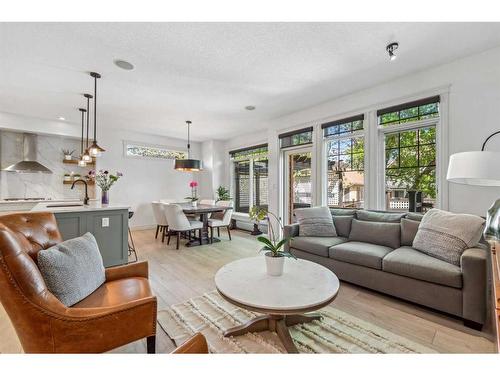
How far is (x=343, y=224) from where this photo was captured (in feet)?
10.9

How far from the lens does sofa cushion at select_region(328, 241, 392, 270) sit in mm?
2476

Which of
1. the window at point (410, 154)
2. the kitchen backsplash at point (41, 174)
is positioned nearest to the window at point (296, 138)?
the window at point (410, 154)

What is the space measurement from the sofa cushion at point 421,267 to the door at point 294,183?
2579 mm

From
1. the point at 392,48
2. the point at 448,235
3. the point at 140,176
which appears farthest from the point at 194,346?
the point at 140,176

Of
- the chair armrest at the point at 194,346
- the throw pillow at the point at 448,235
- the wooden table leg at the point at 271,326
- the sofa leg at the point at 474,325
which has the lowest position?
the sofa leg at the point at 474,325

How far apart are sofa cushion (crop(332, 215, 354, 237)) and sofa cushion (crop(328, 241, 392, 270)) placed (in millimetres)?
381

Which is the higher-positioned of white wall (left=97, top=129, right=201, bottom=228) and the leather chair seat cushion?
white wall (left=97, top=129, right=201, bottom=228)

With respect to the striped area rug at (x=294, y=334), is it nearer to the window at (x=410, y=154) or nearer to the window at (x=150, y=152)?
the window at (x=410, y=154)

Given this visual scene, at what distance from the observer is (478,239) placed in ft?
7.05

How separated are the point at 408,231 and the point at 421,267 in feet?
2.19

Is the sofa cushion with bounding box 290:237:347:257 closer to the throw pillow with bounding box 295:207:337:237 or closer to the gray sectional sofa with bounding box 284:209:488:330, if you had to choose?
the gray sectional sofa with bounding box 284:209:488:330

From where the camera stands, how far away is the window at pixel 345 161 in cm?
382

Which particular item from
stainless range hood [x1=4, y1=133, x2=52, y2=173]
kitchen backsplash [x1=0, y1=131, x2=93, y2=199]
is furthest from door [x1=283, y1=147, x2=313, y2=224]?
stainless range hood [x1=4, y1=133, x2=52, y2=173]

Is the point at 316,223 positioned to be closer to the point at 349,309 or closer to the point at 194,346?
the point at 349,309
